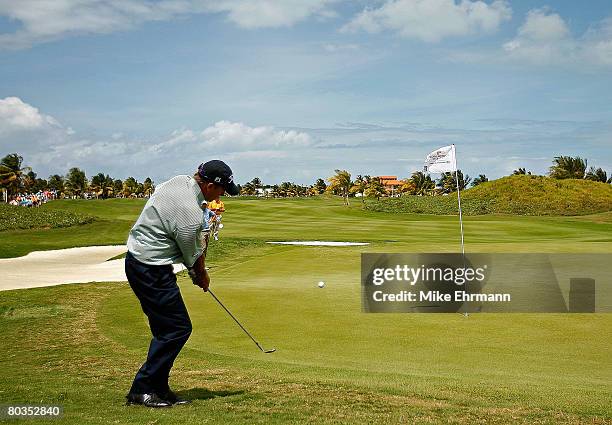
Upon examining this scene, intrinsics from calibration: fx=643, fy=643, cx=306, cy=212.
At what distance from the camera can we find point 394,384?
22.1ft

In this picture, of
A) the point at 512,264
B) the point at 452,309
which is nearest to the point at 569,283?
the point at 512,264

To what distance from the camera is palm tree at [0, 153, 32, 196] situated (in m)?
94.1

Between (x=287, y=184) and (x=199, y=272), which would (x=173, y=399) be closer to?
(x=199, y=272)

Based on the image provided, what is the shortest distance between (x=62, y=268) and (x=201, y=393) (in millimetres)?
20153

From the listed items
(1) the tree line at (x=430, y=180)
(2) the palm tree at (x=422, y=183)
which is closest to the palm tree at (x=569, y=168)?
(1) the tree line at (x=430, y=180)

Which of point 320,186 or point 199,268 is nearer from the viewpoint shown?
point 199,268

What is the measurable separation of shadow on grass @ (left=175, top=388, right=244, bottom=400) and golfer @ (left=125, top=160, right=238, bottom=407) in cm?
24

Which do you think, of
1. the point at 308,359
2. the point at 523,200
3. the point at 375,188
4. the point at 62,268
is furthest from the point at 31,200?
the point at 375,188

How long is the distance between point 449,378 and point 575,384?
53.2 inches

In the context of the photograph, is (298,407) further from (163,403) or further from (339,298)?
(339,298)

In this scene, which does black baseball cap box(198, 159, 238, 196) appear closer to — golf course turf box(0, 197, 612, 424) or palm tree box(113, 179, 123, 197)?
golf course turf box(0, 197, 612, 424)

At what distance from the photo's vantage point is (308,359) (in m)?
8.25

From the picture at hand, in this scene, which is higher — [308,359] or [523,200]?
[308,359]

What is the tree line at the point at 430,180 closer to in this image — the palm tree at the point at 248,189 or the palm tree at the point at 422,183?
the palm tree at the point at 422,183
